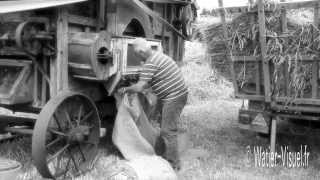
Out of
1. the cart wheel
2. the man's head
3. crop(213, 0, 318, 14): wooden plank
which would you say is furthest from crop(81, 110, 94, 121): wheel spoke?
crop(213, 0, 318, 14): wooden plank

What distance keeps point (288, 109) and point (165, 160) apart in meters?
1.81

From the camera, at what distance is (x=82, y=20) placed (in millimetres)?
6051

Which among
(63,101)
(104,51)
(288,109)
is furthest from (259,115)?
(63,101)

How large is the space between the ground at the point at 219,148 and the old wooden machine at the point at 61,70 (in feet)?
1.22

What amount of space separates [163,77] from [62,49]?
4.44 feet

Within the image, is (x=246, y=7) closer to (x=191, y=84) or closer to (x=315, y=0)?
(x=315, y=0)

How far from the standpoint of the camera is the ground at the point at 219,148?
562 cm

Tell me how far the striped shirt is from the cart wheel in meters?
0.87

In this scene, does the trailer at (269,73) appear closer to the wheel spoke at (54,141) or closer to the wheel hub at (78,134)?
the wheel hub at (78,134)

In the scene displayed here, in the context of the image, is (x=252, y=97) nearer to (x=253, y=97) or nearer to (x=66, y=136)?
(x=253, y=97)

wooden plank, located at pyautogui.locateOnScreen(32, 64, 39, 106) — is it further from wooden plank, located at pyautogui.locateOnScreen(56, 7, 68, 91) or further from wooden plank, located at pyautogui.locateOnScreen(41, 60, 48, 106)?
wooden plank, located at pyautogui.locateOnScreen(56, 7, 68, 91)

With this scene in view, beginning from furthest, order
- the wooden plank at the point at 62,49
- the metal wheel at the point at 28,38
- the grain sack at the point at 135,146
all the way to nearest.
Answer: the wooden plank at the point at 62,49
the grain sack at the point at 135,146
the metal wheel at the point at 28,38

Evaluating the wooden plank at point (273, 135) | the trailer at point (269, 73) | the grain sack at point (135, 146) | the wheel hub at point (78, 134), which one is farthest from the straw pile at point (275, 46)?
the wheel hub at point (78, 134)

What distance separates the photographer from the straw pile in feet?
18.6
